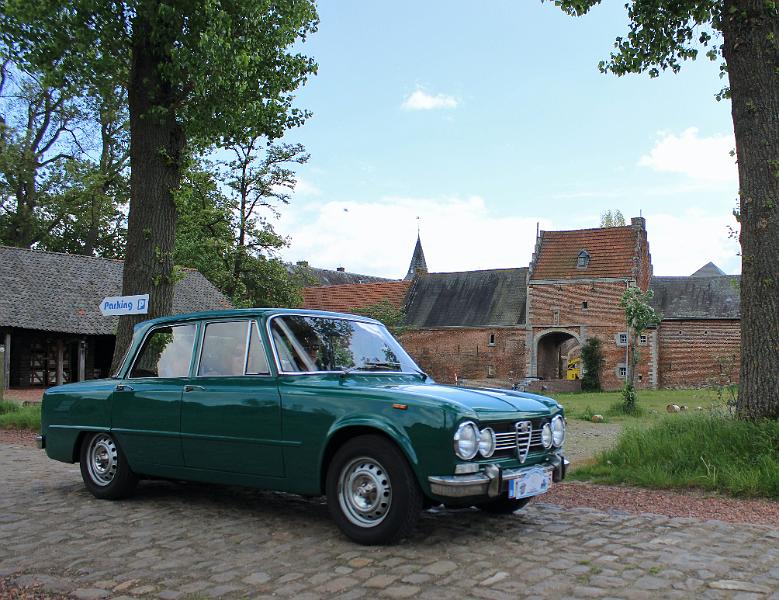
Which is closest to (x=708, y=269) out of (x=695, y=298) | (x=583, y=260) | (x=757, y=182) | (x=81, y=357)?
(x=695, y=298)

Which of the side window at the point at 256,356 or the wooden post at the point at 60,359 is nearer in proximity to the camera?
the side window at the point at 256,356

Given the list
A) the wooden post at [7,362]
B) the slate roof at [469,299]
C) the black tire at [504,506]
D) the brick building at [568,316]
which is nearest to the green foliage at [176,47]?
the black tire at [504,506]

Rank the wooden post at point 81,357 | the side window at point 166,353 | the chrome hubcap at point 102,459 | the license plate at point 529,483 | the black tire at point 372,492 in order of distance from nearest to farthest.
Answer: the black tire at point 372,492 → the license plate at point 529,483 → the side window at point 166,353 → the chrome hubcap at point 102,459 → the wooden post at point 81,357

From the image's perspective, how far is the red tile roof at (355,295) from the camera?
5715 centimetres

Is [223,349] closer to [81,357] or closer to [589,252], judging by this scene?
[81,357]

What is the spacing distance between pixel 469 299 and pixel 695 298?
53.0 feet

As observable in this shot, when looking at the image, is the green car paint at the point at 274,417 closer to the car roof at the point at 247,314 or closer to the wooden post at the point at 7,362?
the car roof at the point at 247,314

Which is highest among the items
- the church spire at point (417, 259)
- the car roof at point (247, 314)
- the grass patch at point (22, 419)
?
the church spire at point (417, 259)

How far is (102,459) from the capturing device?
7.39 meters

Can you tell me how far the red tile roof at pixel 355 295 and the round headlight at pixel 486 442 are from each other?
167 ft

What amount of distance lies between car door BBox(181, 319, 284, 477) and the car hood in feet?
3.76

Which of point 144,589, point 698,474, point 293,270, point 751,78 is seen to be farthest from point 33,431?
point 293,270

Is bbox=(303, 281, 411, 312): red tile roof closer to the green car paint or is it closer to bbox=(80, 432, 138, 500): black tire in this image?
bbox=(80, 432, 138, 500): black tire

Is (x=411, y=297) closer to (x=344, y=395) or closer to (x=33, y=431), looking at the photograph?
(x=33, y=431)
